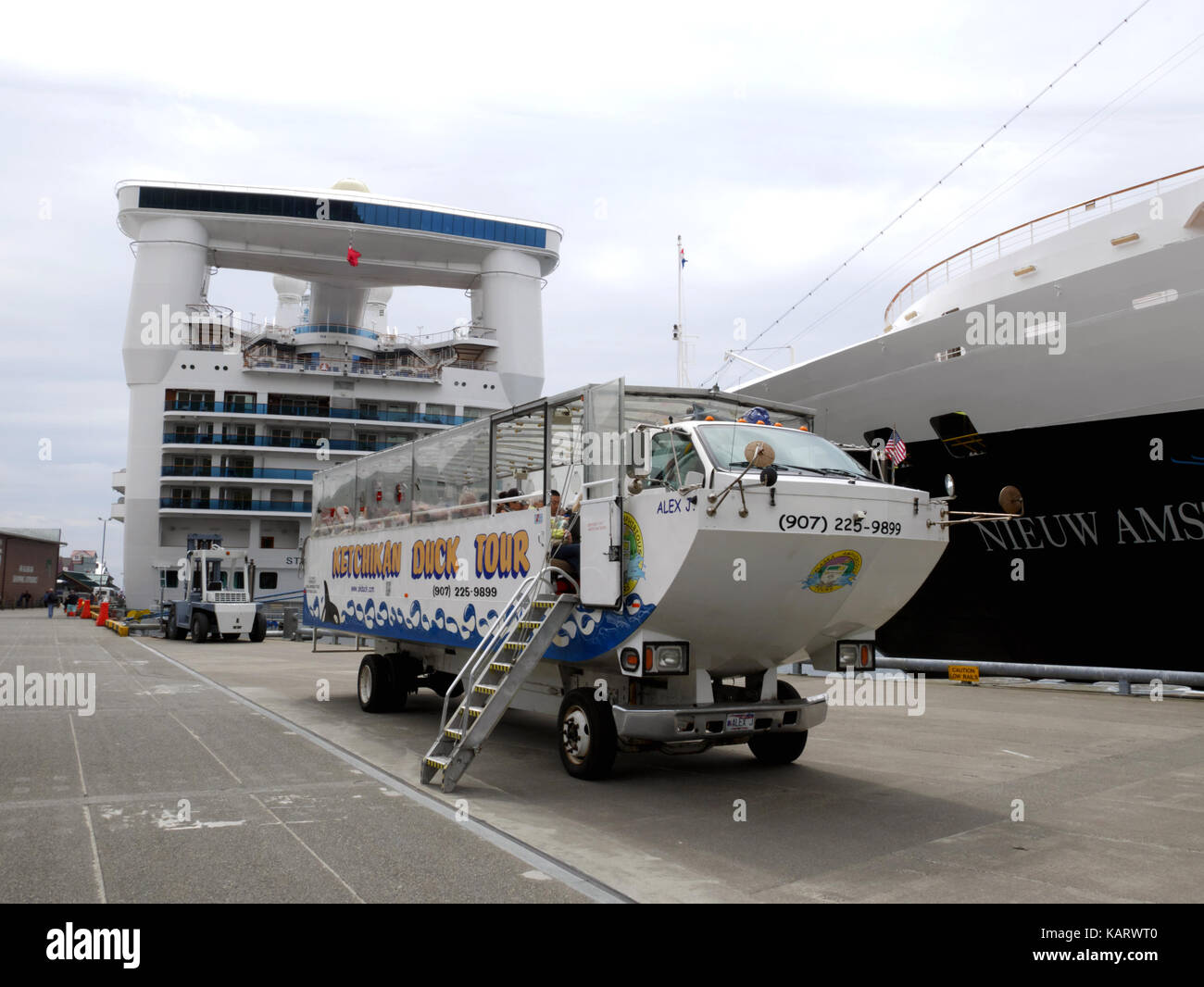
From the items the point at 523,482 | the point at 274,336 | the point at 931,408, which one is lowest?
the point at 523,482

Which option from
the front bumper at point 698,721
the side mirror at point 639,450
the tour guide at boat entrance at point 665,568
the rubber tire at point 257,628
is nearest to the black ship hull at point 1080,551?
the tour guide at boat entrance at point 665,568

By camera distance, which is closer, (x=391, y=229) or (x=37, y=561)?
(x=391, y=229)

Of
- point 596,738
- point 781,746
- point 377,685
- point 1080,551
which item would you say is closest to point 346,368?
point 377,685

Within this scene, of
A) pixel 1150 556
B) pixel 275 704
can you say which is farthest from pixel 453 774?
pixel 1150 556

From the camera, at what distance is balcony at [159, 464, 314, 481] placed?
A: 56594mm

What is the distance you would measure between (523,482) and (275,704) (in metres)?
6.71

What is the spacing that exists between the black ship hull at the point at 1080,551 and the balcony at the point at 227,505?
4770 cm

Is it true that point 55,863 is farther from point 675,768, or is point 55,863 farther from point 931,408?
point 931,408

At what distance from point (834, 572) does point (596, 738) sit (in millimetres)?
2496

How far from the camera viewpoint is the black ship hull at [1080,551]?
13328 millimetres

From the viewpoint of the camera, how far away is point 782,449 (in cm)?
775

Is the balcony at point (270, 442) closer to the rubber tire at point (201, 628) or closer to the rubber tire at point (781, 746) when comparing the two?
the rubber tire at point (201, 628)
